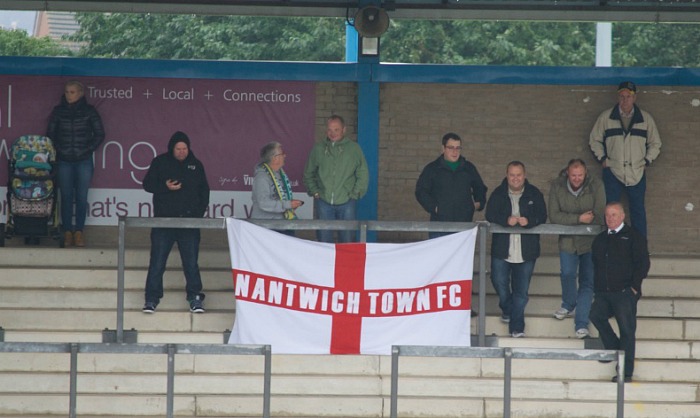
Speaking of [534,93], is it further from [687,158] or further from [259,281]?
[259,281]

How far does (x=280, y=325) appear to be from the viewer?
12.3 meters

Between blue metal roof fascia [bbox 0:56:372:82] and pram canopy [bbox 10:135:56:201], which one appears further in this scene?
blue metal roof fascia [bbox 0:56:372:82]

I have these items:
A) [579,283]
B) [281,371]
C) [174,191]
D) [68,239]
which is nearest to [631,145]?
[579,283]

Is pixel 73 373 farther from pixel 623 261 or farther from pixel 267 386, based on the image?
pixel 623 261

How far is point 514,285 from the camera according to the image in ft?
42.2

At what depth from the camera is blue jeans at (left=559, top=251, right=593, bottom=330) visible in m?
12.9

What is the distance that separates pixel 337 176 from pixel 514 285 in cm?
215

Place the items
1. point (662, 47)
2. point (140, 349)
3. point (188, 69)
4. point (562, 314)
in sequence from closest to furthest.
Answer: point (140, 349), point (562, 314), point (188, 69), point (662, 47)

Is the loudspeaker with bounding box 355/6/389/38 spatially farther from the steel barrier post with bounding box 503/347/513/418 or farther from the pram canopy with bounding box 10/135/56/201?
the steel barrier post with bounding box 503/347/513/418

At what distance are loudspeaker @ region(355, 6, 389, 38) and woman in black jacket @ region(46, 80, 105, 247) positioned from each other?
314 cm

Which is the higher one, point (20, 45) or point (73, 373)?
point (20, 45)

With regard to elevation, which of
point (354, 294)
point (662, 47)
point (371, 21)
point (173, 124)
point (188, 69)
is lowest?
point (354, 294)

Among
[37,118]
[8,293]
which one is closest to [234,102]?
[37,118]

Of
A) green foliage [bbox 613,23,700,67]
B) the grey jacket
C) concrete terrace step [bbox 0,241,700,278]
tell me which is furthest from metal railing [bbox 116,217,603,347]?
green foliage [bbox 613,23,700,67]
